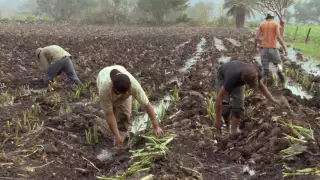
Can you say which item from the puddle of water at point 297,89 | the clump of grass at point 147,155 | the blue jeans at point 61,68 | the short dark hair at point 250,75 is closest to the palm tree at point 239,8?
the puddle of water at point 297,89

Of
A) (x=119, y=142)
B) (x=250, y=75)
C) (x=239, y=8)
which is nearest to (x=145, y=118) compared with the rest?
(x=119, y=142)

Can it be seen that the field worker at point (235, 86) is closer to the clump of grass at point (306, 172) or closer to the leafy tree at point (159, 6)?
the clump of grass at point (306, 172)

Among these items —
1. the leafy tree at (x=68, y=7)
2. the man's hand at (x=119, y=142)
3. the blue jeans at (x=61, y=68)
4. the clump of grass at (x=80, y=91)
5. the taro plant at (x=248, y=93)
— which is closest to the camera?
the man's hand at (x=119, y=142)

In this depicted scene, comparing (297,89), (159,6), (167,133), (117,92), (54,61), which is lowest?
(297,89)

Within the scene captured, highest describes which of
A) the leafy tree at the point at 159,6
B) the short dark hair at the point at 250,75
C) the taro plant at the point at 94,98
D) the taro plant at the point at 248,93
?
the leafy tree at the point at 159,6

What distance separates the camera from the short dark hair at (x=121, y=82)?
4.48 meters

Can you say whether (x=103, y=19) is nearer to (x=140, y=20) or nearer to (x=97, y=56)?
(x=140, y=20)

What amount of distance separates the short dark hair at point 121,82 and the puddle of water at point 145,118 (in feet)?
5.48

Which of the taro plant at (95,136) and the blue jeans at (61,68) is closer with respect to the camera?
the taro plant at (95,136)

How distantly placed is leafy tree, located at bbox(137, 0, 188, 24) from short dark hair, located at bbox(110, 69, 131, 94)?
4293 centimetres

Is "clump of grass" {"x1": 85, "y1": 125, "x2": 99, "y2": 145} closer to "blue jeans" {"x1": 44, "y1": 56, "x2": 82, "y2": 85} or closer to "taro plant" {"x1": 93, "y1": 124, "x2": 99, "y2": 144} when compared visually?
"taro plant" {"x1": 93, "y1": 124, "x2": 99, "y2": 144}

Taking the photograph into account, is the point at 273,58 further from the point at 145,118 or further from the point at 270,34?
the point at 145,118

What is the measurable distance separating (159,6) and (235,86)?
4244 cm

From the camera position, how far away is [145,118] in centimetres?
724
